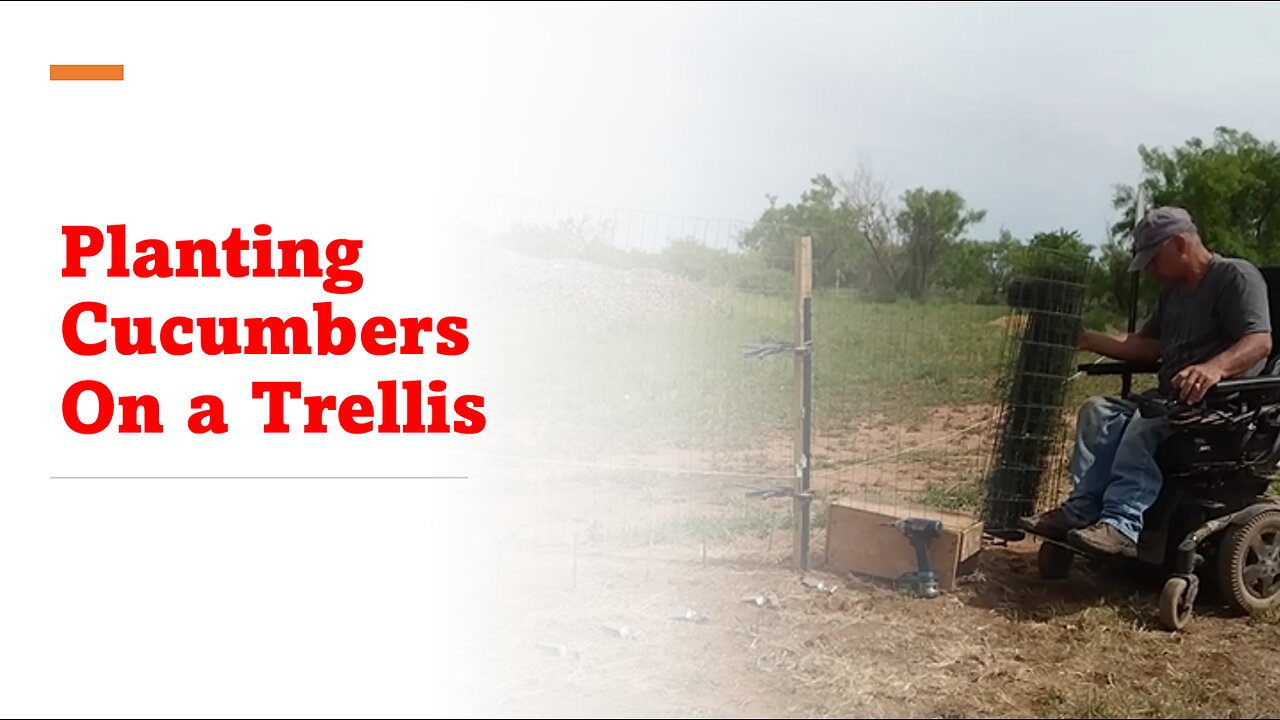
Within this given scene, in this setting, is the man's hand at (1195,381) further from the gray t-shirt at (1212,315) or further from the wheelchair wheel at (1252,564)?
the wheelchair wheel at (1252,564)

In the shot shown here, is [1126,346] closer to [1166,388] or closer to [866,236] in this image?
[1166,388]

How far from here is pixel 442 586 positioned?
4266mm

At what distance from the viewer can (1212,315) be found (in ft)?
14.0

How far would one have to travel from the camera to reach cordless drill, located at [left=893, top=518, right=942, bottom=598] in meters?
4.34

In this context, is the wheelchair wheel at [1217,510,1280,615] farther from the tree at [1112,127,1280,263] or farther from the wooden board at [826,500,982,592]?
the tree at [1112,127,1280,263]

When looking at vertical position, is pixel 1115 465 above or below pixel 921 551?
above

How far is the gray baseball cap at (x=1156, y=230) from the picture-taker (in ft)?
14.0

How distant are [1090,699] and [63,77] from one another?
14.1 feet

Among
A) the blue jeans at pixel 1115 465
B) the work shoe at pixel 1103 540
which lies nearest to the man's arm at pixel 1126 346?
the blue jeans at pixel 1115 465

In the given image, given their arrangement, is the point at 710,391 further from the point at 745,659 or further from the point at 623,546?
the point at 745,659

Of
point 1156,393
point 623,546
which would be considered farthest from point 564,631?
point 1156,393

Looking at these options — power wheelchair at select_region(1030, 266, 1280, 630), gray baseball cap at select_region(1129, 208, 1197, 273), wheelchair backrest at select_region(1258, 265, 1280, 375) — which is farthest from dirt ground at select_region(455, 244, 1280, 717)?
gray baseball cap at select_region(1129, 208, 1197, 273)

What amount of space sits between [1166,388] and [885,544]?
49.7 inches

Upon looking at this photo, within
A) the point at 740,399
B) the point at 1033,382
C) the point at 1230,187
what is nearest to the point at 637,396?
the point at 740,399
